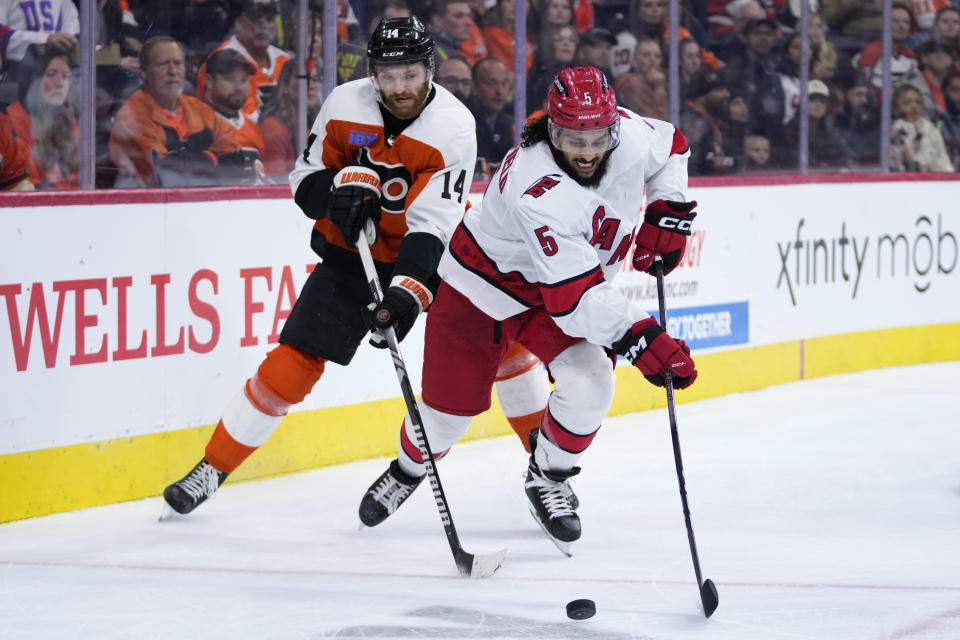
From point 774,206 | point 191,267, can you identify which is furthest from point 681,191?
point 774,206

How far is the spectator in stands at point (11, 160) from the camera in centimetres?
353

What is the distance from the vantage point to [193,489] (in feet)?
11.2

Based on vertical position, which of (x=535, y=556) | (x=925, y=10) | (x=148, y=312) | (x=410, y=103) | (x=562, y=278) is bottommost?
(x=535, y=556)

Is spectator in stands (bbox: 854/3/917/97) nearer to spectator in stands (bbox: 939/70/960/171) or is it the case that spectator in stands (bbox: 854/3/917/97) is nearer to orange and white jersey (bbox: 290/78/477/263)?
spectator in stands (bbox: 939/70/960/171)

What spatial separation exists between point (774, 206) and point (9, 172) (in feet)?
10.8

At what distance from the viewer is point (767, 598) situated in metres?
2.77

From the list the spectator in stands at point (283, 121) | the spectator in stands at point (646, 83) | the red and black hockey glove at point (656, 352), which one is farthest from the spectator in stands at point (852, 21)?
the red and black hockey glove at point (656, 352)

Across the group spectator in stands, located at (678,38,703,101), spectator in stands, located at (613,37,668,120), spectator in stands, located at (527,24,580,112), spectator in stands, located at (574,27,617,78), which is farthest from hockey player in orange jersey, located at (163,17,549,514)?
spectator in stands, located at (678,38,703,101)

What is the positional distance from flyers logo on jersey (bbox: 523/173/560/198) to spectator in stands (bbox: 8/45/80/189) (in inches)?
59.8

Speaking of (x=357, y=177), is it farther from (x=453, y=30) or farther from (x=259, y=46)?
(x=453, y=30)

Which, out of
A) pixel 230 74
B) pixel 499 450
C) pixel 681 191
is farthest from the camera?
pixel 499 450

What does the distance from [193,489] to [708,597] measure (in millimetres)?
1393

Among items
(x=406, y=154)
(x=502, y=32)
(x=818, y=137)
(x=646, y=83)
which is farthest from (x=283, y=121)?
(x=818, y=137)

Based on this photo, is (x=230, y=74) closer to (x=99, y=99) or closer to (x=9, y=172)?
(x=99, y=99)
